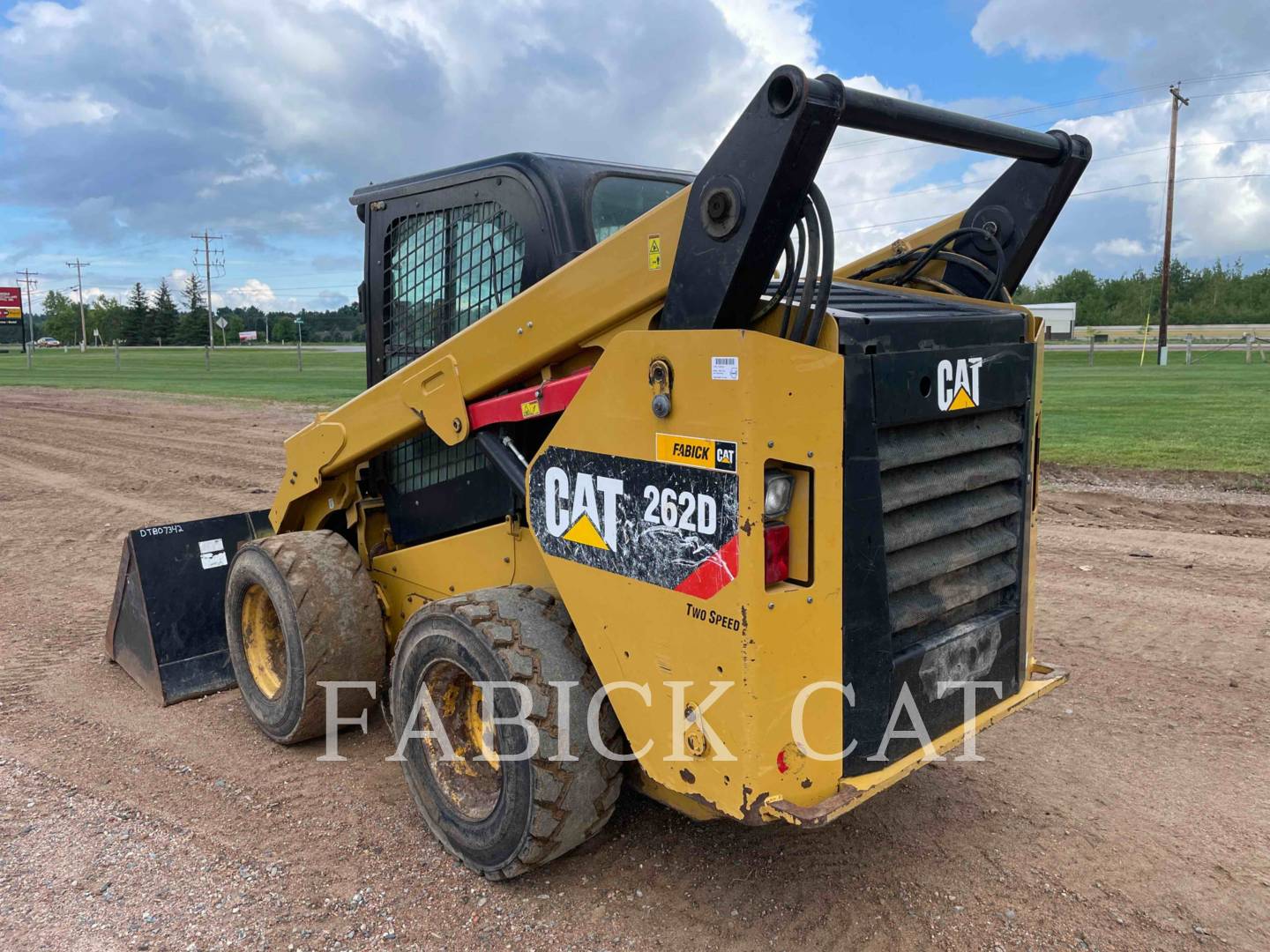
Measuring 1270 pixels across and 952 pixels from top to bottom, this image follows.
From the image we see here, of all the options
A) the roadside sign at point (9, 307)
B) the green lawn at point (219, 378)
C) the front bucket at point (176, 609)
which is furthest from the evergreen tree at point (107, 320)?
the front bucket at point (176, 609)

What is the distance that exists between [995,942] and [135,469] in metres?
12.2

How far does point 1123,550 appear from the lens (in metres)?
7.43

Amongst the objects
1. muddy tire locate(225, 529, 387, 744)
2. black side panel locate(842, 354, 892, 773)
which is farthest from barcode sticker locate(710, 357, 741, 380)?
muddy tire locate(225, 529, 387, 744)

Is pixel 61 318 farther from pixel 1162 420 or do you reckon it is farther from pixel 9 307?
pixel 1162 420

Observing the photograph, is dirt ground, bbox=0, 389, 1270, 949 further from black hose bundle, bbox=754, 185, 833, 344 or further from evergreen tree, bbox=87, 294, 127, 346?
evergreen tree, bbox=87, 294, 127, 346

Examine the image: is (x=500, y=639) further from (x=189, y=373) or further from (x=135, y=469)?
(x=189, y=373)

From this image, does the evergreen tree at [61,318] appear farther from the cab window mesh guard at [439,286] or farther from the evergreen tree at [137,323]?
the cab window mesh guard at [439,286]

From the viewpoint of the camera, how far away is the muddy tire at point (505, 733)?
2.97 meters

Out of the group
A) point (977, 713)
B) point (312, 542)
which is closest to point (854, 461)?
point (977, 713)

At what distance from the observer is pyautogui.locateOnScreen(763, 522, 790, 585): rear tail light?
260 cm

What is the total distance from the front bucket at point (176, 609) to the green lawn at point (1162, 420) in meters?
9.40

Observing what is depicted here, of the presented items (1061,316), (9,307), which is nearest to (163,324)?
(9,307)

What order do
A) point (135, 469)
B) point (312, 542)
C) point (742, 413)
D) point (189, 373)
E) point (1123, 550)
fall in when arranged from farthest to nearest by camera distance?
point (189, 373) < point (135, 469) < point (1123, 550) < point (312, 542) < point (742, 413)

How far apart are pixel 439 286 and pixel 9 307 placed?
66102mm
